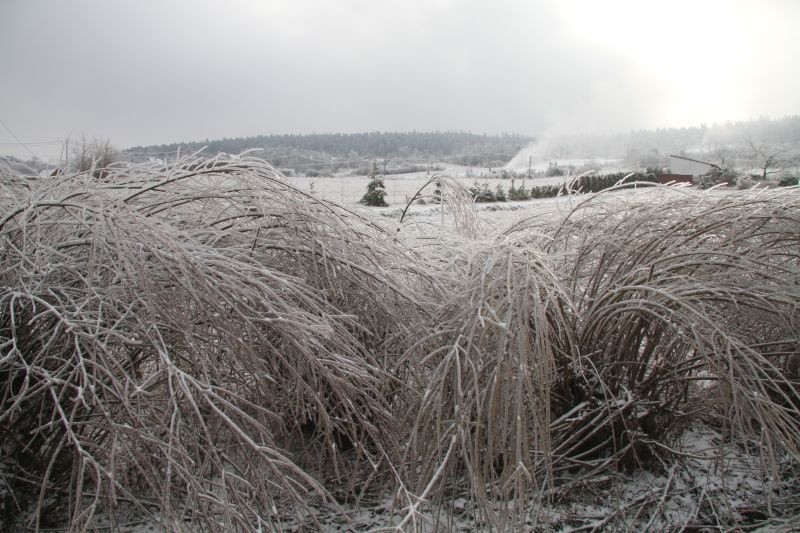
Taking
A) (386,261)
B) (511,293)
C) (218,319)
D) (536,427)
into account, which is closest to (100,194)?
(218,319)

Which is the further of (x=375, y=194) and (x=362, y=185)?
(x=362, y=185)

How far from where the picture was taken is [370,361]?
2.96 metres

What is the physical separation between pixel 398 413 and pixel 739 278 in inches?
72.1

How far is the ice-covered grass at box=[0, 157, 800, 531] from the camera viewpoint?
7.02 feet

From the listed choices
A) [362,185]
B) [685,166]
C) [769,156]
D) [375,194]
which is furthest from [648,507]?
[685,166]

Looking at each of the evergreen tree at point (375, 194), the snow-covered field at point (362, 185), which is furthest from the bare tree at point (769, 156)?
the evergreen tree at point (375, 194)

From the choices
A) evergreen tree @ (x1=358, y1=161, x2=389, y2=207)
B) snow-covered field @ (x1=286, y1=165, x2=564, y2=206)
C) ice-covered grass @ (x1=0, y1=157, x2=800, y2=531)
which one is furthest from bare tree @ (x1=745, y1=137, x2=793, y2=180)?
ice-covered grass @ (x1=0, y1=157, x2=800, y2=531)

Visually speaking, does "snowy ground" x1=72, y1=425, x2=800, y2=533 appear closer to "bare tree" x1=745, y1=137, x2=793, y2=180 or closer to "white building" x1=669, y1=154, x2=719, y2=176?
"bare tree" x1=745, y1=137, x2=793, y2=180

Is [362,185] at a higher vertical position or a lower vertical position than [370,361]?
higher

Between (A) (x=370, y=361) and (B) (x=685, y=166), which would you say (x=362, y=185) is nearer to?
(A) (x=370, y=361)

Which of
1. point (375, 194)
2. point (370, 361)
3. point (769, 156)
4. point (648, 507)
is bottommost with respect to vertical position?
point (648, 507)

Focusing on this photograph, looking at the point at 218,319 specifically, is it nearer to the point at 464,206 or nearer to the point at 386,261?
the point at 386,261

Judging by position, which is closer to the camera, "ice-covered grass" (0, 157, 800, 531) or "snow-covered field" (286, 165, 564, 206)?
"ice-covered grass" (0, 157, 800, 531)

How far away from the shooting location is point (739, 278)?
2.94 metres
